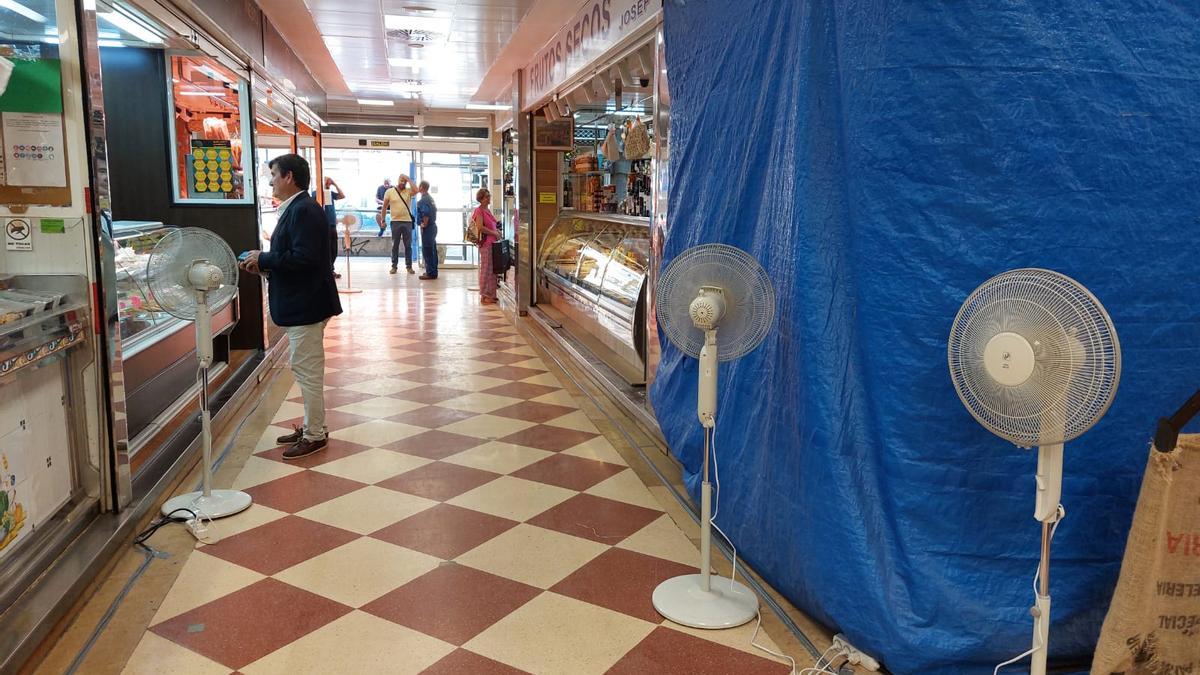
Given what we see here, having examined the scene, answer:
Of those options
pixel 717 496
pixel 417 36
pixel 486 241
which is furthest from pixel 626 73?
pixel 486 241

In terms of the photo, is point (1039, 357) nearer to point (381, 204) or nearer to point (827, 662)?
point (827, 662)

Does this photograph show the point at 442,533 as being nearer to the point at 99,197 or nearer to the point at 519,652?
the point at 519,652

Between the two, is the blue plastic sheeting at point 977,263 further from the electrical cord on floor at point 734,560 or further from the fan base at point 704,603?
the fan base at point 704,603

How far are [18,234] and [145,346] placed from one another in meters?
1.55

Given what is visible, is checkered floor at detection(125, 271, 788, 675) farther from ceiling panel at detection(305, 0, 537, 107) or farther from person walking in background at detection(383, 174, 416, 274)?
person walking in background at detection(383, 174, 416, 274)

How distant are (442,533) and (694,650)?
52.7 inches

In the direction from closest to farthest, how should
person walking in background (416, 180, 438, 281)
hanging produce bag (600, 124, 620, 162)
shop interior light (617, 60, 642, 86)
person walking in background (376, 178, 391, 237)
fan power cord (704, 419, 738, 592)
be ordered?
fan power cord (704, 419, 738, 592) → shop interior light (617, 60, 642, 86) → hanging produce bag (600, 124, 620, 162) → person walking in background (416, 180, 438, 281) → person walking in background (376, 178, 391, 237)

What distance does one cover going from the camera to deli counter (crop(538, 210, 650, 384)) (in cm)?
598

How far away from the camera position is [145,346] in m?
4.66

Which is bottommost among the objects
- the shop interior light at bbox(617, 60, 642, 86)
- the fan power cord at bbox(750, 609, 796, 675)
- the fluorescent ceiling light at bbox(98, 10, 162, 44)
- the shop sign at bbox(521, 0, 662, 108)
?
the fan power cord at bbox(750, 609, 796, 675)

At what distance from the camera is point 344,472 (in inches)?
169

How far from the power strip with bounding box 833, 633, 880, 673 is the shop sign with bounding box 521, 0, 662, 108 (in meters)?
3.33

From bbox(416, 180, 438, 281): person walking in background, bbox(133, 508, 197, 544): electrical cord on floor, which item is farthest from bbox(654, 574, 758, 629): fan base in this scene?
bbox(416, 180, 438, 281): person walking in background

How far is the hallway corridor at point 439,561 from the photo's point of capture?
2.57 m
